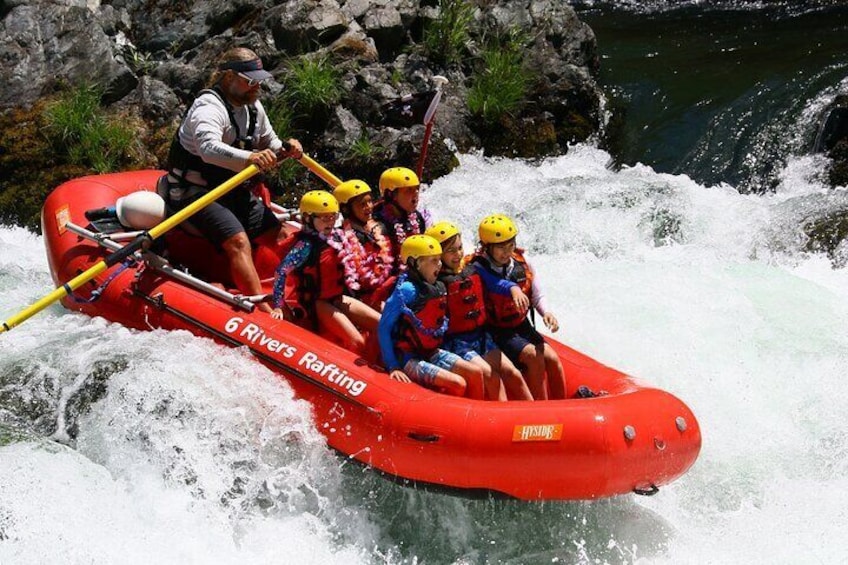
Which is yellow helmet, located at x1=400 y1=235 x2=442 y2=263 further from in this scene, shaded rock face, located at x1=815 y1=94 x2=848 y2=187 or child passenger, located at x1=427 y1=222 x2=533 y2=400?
shaded rock face, located at x1=815 y1=94 x2=848 y2=187

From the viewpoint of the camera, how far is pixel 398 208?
5.91 metres

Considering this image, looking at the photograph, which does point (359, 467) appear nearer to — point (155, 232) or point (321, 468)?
point (321, 468)

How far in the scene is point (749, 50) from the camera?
454 inches

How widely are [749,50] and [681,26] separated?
142cm

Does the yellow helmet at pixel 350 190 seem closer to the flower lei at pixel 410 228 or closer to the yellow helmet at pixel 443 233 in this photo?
the flower lei at pixel 410 228

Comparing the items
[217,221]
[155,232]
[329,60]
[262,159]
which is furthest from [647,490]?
[329,60]

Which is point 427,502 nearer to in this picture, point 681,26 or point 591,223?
point 591,223

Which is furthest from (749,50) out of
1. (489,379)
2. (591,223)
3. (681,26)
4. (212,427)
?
(212,427)

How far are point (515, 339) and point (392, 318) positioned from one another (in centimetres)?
69

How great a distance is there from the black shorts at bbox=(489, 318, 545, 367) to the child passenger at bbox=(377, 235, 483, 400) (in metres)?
0.29

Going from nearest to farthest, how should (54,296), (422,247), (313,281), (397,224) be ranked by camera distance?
(422,247)
(54,296)
(313,281)
(397,224)

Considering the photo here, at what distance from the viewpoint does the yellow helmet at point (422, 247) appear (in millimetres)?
5102

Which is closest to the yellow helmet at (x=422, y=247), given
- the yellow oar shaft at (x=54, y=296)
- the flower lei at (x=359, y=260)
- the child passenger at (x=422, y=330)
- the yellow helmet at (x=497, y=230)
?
the child passenger at (x=422, y=330)

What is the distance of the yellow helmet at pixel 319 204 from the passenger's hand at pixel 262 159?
0.33m
